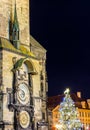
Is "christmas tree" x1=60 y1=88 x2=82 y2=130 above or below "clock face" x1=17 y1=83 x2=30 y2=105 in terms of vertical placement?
below

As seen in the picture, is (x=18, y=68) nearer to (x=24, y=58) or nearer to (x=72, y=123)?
(x=24, y=58)

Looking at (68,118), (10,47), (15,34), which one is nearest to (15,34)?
(15,34)

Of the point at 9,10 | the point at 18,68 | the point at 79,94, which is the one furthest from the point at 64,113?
the point at 79,94

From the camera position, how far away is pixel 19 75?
40.2m

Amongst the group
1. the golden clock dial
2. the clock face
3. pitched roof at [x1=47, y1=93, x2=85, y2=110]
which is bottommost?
the golden clock dial

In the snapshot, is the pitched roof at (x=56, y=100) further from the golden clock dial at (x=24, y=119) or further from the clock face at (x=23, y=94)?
the golden clock dial at (x=24, y=119)

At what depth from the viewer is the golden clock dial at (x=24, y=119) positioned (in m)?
39.3

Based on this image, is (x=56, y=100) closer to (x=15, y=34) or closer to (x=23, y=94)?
(x=15, y=34)

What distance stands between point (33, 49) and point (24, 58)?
5.72m

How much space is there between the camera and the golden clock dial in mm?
39300

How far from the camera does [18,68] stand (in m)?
39.5

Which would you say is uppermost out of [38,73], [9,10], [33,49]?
[9,10]

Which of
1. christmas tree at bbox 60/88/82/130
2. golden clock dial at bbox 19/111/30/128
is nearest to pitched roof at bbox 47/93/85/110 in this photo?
christmas tree at bbox 60/88/82/130

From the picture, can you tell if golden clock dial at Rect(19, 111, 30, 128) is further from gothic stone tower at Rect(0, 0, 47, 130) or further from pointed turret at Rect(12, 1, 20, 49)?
pointed turret at Rect(12, 1, 20, 49)
